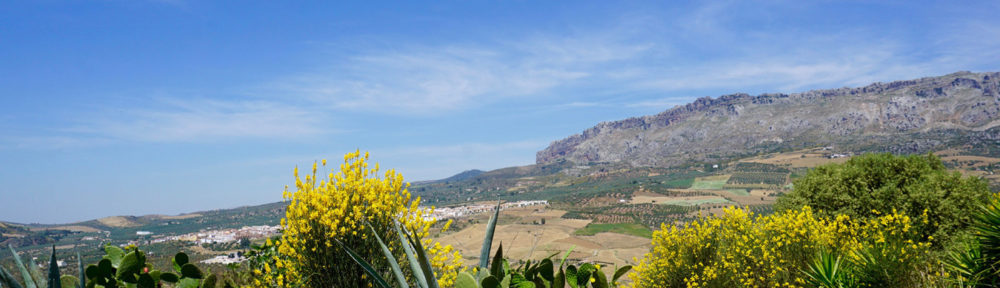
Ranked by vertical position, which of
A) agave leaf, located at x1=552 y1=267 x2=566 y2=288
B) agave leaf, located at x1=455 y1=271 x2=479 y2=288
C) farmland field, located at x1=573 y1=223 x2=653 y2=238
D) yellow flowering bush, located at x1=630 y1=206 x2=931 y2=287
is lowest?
farmland field, located at x1=573 y1=223 x2=653 y2=238

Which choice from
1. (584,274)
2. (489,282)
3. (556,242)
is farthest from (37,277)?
(556,242)

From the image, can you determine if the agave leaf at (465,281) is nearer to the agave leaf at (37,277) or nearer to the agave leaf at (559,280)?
the agave leaf at (559,280)

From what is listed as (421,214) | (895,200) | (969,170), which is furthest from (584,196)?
(421,214)

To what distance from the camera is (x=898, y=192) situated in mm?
13617

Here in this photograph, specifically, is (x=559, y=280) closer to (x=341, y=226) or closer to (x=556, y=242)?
(x=341, y=226)

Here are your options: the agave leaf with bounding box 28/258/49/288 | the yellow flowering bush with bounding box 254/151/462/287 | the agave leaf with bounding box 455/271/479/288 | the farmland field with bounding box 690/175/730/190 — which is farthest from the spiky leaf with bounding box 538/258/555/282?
the farmland field with bounding box 690/175/730/190

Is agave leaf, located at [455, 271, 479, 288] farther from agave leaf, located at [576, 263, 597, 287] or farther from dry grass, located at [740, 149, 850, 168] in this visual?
dry grass, located at [740, 149, 850, 168]

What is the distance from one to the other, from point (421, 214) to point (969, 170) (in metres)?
158

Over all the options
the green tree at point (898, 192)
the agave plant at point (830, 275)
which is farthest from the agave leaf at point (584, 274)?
the green tree at point (898, 192)

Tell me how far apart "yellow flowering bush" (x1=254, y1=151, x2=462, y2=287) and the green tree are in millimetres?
13666

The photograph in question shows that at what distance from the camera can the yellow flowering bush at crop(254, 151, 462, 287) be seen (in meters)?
3.52

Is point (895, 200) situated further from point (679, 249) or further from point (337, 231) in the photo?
point (337, 231)

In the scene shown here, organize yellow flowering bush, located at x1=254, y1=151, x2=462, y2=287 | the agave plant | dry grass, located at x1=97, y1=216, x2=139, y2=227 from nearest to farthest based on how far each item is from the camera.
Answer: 1. yellow flowering bush, located at x1=254, y1=151, x2=462, y2=287
2. the agave plant
3. dry grass, located at x1=97, y1=216, x2=139, y2=227

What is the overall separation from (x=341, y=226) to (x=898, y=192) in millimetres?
16620
